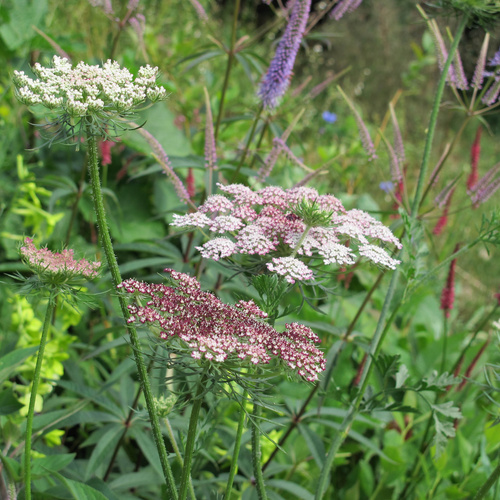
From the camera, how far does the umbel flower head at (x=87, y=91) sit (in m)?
1.01

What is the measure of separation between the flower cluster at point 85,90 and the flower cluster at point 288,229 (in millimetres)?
303

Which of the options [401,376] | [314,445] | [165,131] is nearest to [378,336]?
[401,376]

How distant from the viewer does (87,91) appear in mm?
1029

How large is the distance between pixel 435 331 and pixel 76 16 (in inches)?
138

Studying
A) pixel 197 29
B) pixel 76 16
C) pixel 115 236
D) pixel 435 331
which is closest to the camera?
pixel 115 236

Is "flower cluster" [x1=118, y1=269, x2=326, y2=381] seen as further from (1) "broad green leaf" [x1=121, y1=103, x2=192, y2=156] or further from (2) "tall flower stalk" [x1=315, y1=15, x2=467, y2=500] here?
(1) "broad green leaf" [x1=121, y1=103, x2=192, y2=156]

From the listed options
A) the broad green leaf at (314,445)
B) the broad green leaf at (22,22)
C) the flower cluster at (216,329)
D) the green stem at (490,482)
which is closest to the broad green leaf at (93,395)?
the broad green leaf at (314,445)

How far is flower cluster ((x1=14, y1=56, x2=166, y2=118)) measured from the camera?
1.01 m

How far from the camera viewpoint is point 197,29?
20.1ft

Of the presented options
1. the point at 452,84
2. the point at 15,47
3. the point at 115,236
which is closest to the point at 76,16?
the point at 15,47

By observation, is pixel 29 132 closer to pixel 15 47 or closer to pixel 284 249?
pixel 15 47

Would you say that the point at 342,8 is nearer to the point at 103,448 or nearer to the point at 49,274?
the point at 49,274

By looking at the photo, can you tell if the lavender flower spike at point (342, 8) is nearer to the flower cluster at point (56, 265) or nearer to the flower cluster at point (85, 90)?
the flower cluster at point (85, 90)

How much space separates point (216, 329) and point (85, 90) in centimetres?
52
